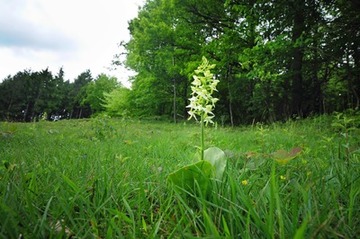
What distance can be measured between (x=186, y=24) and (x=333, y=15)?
9.32m

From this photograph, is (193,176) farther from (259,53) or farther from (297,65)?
(297,65)

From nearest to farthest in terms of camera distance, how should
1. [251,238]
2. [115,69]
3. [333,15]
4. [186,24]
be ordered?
[251,238]
[333,15]
[186,24]
[115,69]

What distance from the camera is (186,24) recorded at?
15945 mm

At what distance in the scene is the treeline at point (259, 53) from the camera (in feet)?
25.1

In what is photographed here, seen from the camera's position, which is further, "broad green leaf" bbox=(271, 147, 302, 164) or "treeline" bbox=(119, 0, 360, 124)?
"treeline" bbox=(119, 0, 360, 124)

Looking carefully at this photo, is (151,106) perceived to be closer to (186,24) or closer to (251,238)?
(186,24)

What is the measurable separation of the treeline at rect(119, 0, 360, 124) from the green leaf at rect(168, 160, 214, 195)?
6.77m

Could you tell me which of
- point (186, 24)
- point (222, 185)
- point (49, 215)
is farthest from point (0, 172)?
point (186, 24)

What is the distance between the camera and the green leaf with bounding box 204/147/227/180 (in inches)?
54.2

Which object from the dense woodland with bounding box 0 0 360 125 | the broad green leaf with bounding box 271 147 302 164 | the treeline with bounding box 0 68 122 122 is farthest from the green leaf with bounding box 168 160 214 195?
the treeline with bounding box 0 68 122 122

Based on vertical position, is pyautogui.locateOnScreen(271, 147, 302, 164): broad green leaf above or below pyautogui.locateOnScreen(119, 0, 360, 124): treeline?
below

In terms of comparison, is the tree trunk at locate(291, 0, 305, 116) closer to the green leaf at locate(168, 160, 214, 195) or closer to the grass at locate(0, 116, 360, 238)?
the grass at locate(0, 116, 360, 238)

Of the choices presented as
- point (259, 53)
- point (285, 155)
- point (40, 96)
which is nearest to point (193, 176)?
point (285, 155)

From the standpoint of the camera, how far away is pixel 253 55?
33.0 feet
